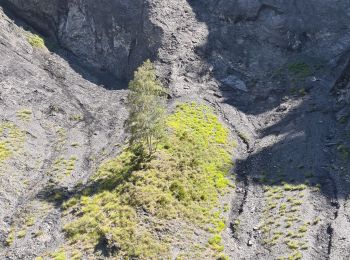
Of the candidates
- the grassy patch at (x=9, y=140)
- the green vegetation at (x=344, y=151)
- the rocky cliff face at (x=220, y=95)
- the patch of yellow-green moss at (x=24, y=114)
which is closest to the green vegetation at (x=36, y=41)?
the rocky cliff face at (x=220, y=95)

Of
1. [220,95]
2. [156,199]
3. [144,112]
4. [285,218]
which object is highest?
[220,95]

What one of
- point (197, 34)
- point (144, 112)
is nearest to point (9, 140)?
point (144, 112)

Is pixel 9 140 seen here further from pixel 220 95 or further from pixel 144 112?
pixel 220 95

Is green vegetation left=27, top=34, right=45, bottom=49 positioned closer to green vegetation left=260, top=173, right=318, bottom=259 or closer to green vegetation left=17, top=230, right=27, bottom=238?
green vegetation left=17, top=230, right=27, bottom=238

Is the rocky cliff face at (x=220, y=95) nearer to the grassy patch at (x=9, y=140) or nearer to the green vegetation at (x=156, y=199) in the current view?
the grassy patch at (x=9, y=140)

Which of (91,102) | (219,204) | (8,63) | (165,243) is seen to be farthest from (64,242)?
(8,63)

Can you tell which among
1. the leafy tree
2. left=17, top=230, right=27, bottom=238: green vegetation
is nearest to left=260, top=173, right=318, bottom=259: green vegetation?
the leafy tree
